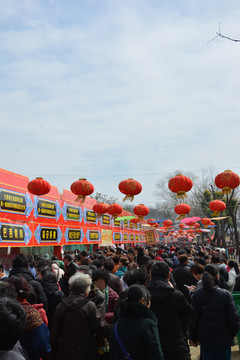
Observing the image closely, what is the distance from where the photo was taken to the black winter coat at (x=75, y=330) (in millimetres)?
3605

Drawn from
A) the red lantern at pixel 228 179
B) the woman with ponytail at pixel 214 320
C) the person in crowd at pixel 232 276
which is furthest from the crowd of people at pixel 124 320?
the red lantern at pixel 228 179

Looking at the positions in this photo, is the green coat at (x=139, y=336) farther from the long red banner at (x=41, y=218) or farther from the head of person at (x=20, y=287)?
the long red banner at (x=41, y=218)

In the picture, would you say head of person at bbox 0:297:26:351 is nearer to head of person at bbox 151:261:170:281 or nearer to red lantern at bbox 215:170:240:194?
head of person at bbox 151:261:170:281

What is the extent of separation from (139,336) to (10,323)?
1224mm

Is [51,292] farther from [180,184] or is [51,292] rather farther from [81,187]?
[81,187]

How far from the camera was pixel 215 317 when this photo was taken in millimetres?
4172

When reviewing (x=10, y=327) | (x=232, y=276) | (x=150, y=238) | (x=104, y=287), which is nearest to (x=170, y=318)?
(x=104, y=287)

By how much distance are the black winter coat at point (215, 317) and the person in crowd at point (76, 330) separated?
1293mm

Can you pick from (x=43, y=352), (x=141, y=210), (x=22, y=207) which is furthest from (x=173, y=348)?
(x=141, y=210)

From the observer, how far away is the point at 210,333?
13.7 feet

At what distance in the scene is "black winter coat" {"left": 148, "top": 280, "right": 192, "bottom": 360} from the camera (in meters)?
3.68

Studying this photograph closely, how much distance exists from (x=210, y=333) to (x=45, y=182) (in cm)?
968

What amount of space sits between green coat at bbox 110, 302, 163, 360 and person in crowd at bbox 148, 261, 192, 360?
86 centimetres

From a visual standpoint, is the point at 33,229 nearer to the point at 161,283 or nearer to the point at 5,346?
the point at 161,283
